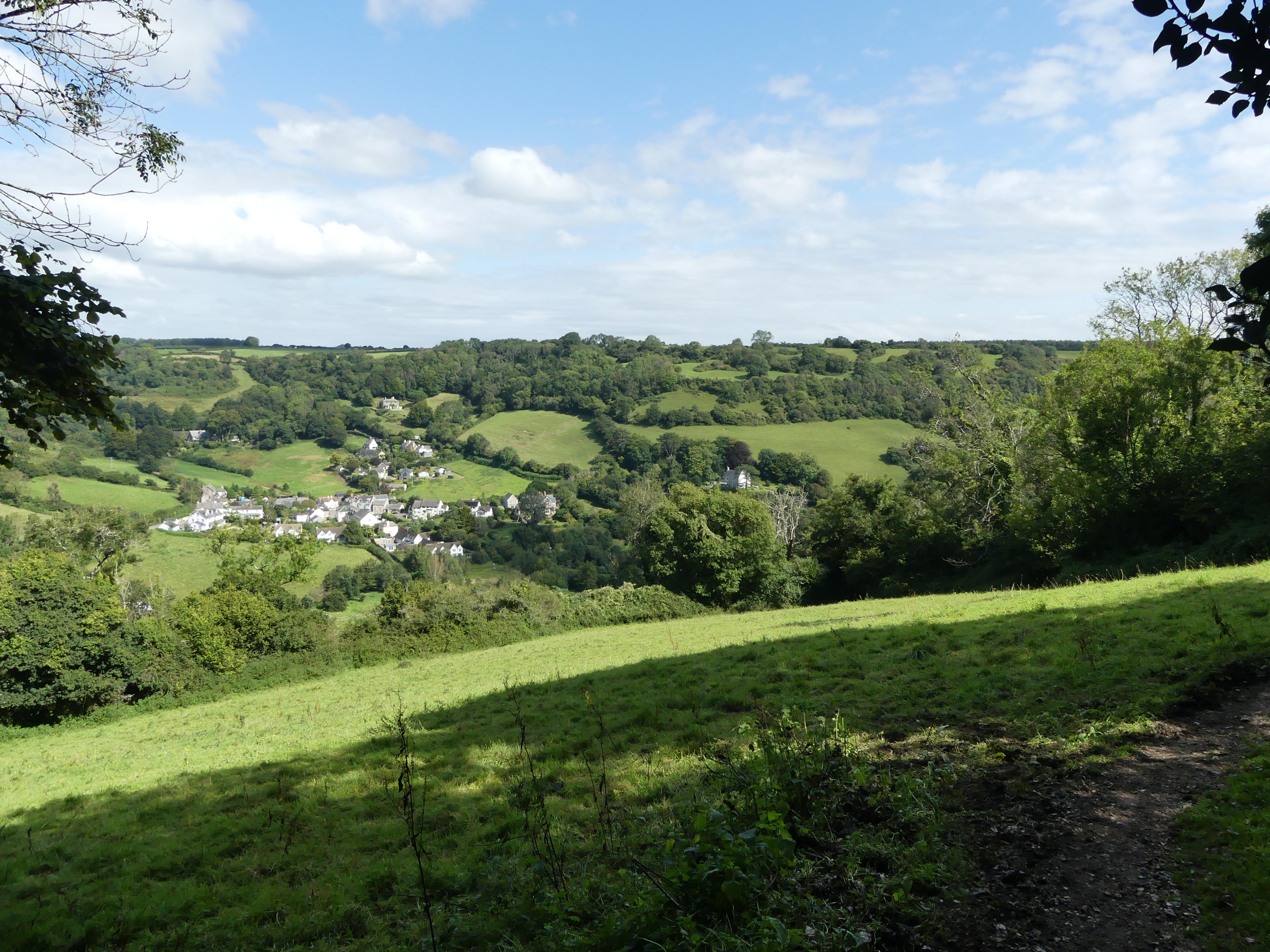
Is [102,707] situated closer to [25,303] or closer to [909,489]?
[25,303]

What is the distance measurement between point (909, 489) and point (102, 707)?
139ft

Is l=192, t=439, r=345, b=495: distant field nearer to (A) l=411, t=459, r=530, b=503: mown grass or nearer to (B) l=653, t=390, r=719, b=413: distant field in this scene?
(A) l=411, t=459, r=530, b=503: mown grass

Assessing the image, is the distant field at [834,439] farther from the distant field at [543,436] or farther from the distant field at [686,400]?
the distant field at [543,436]

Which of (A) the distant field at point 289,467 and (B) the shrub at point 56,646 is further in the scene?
(A) the distant field at point 289,467

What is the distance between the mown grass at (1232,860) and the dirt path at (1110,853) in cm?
8

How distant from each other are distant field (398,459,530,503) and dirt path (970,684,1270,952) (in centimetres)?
9413

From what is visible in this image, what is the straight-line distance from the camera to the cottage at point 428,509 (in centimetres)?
9525

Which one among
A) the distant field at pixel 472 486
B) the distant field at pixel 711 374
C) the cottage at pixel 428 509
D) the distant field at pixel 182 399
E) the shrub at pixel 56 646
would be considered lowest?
the cottage at pixel 428 509

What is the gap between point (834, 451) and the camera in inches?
3529

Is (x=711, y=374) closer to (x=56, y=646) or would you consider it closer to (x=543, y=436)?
(x=543, y=436)

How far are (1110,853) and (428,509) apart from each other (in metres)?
97.5

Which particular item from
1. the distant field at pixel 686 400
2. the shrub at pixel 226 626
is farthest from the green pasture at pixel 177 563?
the distant field at pixel 686 400

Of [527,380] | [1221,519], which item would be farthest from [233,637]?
[527,380]

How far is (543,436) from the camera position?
116 metres
